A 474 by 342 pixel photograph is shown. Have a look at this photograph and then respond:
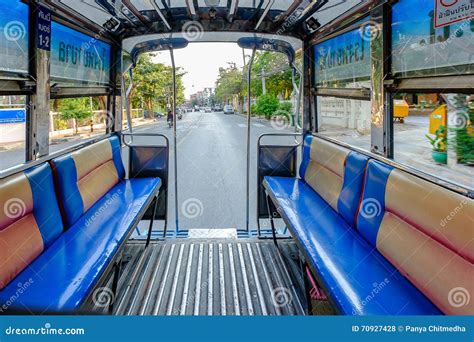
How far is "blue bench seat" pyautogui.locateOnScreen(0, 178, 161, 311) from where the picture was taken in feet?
6.33

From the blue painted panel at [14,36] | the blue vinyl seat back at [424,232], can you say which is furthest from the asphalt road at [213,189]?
the blue painted panel at [14,36]

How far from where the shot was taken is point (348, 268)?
7.61 feet

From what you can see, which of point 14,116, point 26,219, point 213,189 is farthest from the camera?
point 213,189

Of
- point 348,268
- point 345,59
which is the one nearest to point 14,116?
point 348,268

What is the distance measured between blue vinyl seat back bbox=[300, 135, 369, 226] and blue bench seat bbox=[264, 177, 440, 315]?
0.12m

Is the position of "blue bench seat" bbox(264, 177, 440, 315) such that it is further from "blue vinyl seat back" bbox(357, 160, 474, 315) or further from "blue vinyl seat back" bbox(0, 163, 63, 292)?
"blue vinyl seat back" bbox(0, 163, 63, 292)

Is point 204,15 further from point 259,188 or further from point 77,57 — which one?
point 259,188

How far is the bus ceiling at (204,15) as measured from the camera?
11.3ft

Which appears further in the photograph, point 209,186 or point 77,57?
point 209,186

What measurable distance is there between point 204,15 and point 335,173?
2054 millimetres

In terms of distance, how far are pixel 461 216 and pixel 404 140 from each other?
1273 millimetres

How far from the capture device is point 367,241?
9.13 ft

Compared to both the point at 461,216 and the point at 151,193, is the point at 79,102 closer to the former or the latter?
the point at 151,193

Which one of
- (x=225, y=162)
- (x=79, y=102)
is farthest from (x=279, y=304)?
(x=79, y=102)
